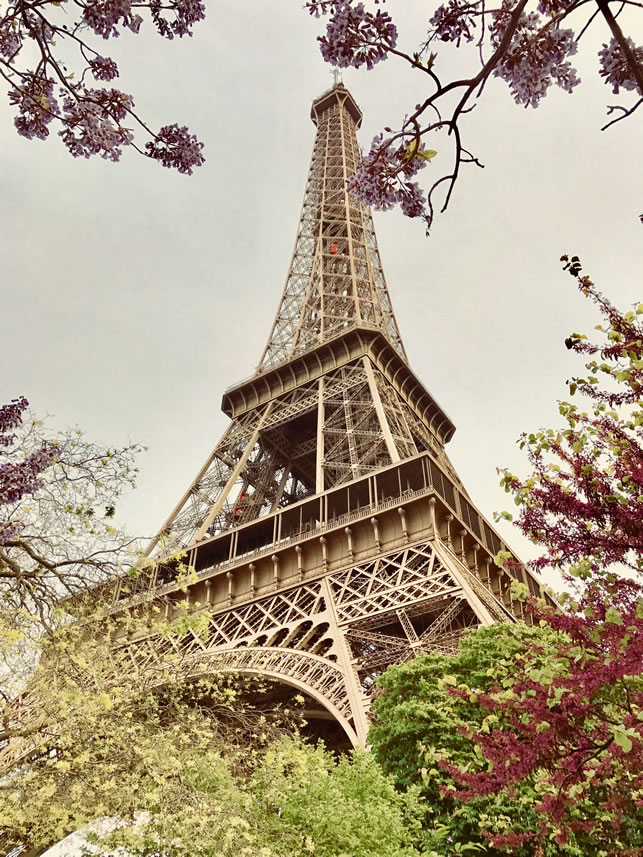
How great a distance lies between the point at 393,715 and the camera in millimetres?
13516

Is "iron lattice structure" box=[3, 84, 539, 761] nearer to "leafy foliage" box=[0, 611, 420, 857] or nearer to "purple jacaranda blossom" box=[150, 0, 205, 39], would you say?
"leafy foliage" box=[0, 611, 420, 857]

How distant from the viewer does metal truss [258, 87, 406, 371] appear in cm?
3909

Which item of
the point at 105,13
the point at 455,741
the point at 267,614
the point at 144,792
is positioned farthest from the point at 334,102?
the point at 105,13

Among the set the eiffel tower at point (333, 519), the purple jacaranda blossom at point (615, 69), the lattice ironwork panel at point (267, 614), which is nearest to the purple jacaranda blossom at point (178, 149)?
Result: the purple jacaranda blossom at point (615, 69)

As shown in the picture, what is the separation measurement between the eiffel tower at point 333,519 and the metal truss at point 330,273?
0.14m

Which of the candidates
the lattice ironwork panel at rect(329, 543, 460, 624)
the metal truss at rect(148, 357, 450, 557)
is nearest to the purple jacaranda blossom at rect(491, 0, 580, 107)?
the lattice ironwork panel at rect(329, 543, 460, 624)

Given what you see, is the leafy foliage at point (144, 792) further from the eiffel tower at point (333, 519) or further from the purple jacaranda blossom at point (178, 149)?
the purple jacaranda blossom at point (178, 149)

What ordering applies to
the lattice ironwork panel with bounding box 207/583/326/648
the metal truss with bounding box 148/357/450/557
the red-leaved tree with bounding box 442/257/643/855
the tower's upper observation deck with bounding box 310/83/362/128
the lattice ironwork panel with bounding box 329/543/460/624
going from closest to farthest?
the red-leaved tree with bounding box 442/257/643/855, the lattice ironwork panel with bounding box 329/543/460/624, the lattice ironwork panel with bounding box 207/583/326/648, the metal truss with bounding box 148/357/450/557, the tower's upper observation deck with bounding box 310/83/362/128

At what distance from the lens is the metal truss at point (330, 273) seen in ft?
128

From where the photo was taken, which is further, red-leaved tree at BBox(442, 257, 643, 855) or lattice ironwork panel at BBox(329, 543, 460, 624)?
lattice ironwork panel at BBox(329, 543, 460, 624)

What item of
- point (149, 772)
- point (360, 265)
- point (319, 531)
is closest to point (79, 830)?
point (149, 772)

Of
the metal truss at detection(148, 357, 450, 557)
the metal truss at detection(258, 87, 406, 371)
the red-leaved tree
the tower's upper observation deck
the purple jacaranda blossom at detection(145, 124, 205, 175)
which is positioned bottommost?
the red-leaved tree

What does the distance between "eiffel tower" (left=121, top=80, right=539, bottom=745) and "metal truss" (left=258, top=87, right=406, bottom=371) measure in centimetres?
14

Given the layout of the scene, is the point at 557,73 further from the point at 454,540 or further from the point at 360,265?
the point at 360,265
